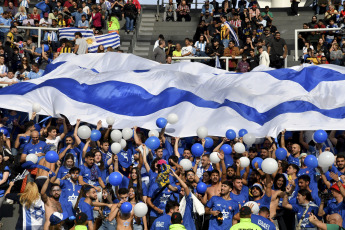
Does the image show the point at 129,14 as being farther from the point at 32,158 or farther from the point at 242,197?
the point at 242,197

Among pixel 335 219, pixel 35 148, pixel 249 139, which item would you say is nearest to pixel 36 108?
pixel 35 148

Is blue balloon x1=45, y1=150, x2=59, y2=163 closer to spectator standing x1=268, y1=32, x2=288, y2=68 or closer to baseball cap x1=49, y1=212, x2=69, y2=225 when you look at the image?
baseball cap x1=49, y1=212, x2=69, y2=225

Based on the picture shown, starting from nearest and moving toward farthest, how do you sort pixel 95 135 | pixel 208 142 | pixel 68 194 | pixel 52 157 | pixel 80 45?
pixel 68 194
pixel 52 157
pixel 95 135
pixel 208 142
pixel 80 45

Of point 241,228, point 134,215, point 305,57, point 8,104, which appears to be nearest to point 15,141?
point 8,104

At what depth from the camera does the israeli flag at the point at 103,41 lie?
21266 mm

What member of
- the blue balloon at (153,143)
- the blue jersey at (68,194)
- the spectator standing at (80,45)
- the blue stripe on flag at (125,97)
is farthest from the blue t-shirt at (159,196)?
the spectator standing at (80,45)

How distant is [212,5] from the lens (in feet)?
83.8

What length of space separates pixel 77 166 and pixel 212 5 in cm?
1170

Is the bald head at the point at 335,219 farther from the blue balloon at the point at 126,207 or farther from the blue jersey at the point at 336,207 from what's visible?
the blue balloon at the point at 126,207

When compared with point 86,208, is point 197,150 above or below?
above

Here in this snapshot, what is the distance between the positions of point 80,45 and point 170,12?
673 centimetres

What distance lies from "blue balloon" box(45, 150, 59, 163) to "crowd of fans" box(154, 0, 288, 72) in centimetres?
683

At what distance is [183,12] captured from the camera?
26688 millimetres

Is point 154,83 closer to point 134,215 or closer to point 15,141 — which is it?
point 15,141
